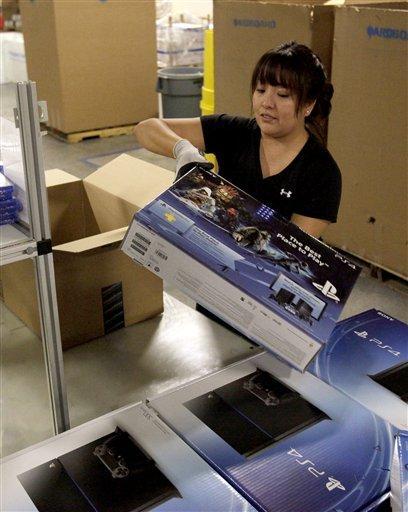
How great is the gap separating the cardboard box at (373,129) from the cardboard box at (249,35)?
9 centimetres

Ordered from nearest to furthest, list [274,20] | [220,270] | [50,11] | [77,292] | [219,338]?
[220,270], [77,292], [219,338], [274,20], [50,11]

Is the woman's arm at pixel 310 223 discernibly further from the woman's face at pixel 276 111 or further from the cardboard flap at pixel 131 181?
the cardboard flap at pixel 131 181

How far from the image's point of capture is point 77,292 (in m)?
2.28

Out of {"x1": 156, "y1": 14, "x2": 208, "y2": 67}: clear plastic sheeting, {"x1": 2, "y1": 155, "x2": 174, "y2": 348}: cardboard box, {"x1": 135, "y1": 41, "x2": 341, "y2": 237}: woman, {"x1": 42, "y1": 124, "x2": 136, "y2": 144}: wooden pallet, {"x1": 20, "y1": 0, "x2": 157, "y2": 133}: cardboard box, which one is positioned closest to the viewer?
{"x1": 135, "y1": 41, "x2": 341, "y2": 237}: woman

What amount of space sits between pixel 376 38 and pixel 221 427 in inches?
80.8

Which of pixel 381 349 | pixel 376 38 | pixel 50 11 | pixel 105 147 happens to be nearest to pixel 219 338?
pixel 381 349

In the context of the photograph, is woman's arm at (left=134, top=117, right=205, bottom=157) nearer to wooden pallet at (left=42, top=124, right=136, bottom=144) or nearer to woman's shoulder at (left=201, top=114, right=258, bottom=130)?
woman's shoulder at (left=201, top=114, right=258, bottom=130)

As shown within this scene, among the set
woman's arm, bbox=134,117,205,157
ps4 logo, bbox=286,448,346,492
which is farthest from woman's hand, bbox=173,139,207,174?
ps4 logo, bbox=286,448,346,492

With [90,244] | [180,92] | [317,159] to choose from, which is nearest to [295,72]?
[317,159]

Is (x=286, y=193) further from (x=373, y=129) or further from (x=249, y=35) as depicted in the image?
(x=249, y=35)

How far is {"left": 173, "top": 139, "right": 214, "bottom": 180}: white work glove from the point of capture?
141 cm

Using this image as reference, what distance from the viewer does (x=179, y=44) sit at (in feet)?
19.8

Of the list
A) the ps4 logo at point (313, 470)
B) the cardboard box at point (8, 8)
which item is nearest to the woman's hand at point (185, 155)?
the ps4 logo at point (313, 470)

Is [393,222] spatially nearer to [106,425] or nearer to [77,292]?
[77,292]
